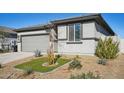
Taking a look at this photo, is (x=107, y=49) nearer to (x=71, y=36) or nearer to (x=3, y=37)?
(x=71, y=36)

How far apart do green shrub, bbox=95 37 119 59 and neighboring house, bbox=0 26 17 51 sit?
8.31 metres

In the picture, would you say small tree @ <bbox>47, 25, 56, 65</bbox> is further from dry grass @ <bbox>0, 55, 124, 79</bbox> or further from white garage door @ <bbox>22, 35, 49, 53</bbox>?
dry grass @ <bbox>0, 55, 124, 79</bbox>

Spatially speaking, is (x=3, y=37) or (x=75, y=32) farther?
(x=3, y=37)

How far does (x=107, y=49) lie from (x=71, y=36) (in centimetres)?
290

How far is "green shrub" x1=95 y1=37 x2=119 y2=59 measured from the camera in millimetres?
9750

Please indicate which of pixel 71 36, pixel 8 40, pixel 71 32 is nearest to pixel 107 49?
pixel 71 36

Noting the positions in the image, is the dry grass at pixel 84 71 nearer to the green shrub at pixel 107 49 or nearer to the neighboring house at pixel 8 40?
the green shrub at pixel 107 49

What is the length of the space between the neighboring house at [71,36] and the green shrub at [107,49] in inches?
17.3

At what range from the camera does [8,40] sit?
52.2 feet

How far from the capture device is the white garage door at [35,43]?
11582 mm

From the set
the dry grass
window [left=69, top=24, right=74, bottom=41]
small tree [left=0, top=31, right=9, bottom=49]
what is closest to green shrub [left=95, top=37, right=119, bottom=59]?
the dry grass
